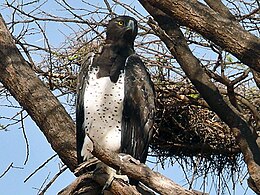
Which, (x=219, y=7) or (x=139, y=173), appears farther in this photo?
(x=219, y=7)

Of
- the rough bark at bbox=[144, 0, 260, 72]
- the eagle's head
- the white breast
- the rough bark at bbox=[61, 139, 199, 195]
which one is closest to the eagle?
the white breast

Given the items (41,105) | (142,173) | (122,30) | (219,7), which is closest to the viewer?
(142,173)

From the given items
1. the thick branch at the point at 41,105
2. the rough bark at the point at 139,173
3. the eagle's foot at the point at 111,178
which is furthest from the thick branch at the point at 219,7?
the rough bark at the point at 139,173

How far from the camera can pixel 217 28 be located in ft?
13.1

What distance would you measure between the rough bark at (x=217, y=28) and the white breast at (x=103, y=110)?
72 centimetres

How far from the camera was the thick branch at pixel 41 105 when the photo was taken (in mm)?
4578

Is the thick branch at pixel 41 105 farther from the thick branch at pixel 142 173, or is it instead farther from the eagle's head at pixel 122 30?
the thick branch at pixel 142 173

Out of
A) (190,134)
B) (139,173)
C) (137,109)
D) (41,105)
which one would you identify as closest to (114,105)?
(137,109)

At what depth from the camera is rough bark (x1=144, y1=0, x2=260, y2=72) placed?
3936mm

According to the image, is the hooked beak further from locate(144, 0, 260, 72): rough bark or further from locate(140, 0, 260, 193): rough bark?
locate(144, 0, 260, 72): rough bark

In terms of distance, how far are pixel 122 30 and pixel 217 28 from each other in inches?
47.8

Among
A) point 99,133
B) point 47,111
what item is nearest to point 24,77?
point 47,111

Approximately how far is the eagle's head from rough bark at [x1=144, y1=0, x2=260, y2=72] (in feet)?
2.94

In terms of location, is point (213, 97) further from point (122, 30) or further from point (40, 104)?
point (40, 104)
